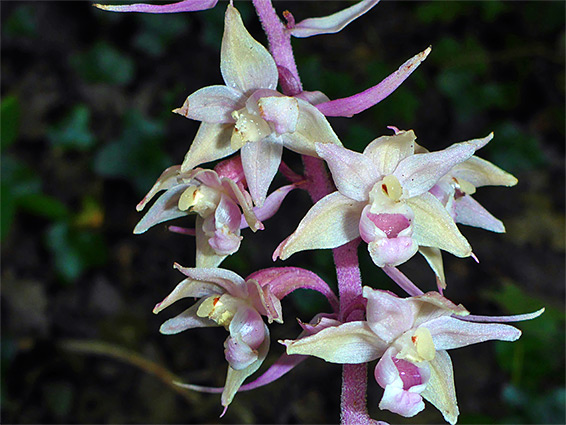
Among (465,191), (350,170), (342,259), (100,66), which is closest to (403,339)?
(342,259)

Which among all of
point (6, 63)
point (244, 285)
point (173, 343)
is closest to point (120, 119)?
point (6, 63)

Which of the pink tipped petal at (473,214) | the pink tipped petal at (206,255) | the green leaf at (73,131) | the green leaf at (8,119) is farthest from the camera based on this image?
the green leaf at (73,131)

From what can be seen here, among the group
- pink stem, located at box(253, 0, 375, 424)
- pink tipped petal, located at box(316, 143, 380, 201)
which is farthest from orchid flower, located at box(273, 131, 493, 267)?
pink stem, located at box(253, 0, 375, 424)

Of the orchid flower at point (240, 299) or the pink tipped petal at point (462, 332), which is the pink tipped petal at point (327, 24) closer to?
the orchid flower at point (240, 299)

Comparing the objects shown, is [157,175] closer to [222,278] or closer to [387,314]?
[222,278]

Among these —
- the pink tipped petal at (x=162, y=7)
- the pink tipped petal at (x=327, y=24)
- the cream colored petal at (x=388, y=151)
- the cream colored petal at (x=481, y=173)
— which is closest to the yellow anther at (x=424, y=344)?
the cream colored petal at (x=388, y=151)
